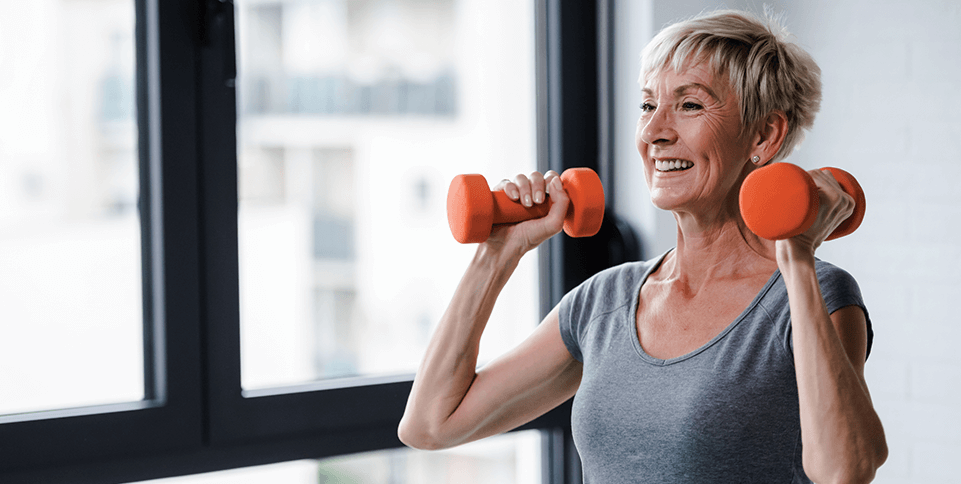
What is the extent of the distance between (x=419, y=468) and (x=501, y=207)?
99cm

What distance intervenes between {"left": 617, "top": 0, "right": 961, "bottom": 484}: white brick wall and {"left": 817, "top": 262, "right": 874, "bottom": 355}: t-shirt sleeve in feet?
2.03

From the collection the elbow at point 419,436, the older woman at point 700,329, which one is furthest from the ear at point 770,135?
the elbow at point 419,436

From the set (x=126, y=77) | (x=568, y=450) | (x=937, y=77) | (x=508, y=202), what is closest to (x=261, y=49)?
(x=126, y=77)

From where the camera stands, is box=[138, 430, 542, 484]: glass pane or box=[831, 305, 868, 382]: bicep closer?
box=[831, 305, 868, 382]: bicep

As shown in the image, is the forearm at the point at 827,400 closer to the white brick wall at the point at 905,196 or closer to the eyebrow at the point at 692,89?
the eyebrow at the point at 692,89

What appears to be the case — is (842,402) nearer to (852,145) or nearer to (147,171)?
(852,145)

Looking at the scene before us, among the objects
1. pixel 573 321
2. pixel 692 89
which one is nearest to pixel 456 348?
pixel 573 321

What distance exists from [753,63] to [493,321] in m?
1.10

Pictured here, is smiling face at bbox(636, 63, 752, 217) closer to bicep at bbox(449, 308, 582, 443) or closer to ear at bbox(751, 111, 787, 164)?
ear at bbox(751, 111, 787, 164)

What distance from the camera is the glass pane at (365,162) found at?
1778 millimetres

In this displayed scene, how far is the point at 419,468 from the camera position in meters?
1.98

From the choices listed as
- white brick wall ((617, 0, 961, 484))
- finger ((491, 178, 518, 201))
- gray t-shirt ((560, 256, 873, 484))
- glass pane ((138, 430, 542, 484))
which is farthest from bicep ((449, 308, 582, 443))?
white brick wall ((617, 0, 961, 484))

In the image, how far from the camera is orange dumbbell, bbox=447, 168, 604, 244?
1160mm

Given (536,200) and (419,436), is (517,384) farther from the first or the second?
(536,200)
